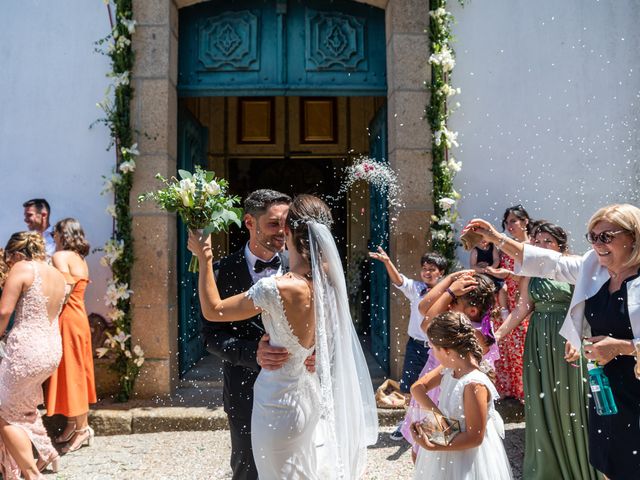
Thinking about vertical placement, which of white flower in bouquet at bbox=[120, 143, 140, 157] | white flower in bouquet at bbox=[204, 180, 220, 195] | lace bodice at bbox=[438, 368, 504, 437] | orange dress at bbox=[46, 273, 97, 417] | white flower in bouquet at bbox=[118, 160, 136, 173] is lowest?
orange dress at bbox=[46, 273, 97, 417]

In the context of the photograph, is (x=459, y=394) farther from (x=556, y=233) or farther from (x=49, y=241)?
(x=49, y=241)

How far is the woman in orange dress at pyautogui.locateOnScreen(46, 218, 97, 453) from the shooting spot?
497 cm

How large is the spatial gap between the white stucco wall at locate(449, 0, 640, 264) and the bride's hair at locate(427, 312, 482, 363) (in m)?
3.17

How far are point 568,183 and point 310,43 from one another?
113 inches

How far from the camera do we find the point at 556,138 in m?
5.93

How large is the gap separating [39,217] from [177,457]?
2461mm

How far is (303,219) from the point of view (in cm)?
263

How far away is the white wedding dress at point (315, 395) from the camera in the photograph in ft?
8.64

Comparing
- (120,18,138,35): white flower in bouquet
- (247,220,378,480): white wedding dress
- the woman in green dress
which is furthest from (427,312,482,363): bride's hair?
(120,18,138,35): white flower in bouquet

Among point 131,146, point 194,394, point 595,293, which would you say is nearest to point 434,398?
point 595,293

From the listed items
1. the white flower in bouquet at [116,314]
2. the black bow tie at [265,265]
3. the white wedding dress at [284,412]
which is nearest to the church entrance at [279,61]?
the white flower in bouquet at [116,314]

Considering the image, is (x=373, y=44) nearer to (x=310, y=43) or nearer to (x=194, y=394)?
(x=310, y=43)

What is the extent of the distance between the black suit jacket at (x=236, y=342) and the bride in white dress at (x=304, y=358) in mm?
325

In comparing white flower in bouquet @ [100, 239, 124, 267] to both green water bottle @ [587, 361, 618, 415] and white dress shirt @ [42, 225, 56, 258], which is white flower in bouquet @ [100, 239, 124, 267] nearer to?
white dress shirt @ [42, 225, 56, 258]
